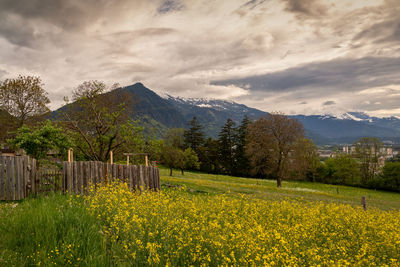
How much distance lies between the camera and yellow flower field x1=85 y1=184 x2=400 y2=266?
14.6 feet

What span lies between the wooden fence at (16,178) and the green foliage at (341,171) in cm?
6412

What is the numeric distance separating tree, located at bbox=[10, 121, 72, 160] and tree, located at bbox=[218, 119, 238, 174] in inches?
2086

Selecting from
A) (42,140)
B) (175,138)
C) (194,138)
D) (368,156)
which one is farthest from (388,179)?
(42,140)

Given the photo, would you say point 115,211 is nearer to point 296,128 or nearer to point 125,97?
point 125,97

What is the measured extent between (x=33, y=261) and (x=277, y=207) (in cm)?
821

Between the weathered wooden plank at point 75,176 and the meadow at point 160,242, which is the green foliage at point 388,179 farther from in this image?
the weathered wooden plank at point 75,176

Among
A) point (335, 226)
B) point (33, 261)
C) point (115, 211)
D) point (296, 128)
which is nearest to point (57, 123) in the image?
point (115, 211)

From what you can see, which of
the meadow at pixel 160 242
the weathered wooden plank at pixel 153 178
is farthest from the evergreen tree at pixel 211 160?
the meadow at pixel 160 242

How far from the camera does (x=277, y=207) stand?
9828 mm

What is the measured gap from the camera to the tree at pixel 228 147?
66.2 meters

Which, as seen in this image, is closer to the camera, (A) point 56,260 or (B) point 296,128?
(A) point 56,260

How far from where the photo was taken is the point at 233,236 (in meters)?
4.59

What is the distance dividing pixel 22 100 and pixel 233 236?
3681 centimetres

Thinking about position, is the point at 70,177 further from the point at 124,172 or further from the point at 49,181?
the point at 124,172
